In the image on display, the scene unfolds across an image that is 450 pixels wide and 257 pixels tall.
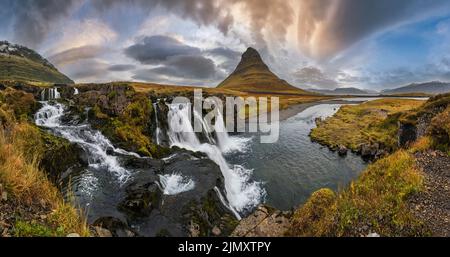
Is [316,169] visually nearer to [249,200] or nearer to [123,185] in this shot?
[249,200]

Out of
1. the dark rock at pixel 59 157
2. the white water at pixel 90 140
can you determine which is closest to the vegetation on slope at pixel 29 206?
the dark rock at pixel 59 157

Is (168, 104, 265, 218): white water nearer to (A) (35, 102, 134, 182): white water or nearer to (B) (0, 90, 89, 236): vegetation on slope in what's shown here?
(A) (35, 102, 134, 182): white water

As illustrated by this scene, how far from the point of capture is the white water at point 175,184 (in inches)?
744

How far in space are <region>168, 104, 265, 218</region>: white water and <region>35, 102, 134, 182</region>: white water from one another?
9.39 m

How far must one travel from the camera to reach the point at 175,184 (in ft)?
65.5

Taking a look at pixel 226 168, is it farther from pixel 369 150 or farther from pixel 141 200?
pixel 369 150

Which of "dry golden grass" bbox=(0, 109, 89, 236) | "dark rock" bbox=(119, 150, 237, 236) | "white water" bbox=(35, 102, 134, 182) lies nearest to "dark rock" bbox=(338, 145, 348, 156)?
"dark rock" bbox=(119, 150, 237, 236)

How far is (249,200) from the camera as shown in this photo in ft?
73.9

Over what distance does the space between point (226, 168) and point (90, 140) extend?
1476 centimetres

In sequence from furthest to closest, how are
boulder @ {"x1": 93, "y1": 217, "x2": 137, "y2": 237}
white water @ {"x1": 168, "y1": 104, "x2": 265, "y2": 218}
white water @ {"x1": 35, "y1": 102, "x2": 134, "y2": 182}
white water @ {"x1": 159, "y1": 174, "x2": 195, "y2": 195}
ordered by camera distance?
white water @ {"x1": 168, "y1": 104, "x2": 265, "y2": 218}, white water @ {"x1": 35, "y1": 102, "x2": 134, "y2": 182}, white water @ {"x1": 159, "y1": 174, "x2": 195, "y2": 195}, boulder @ {"x1": 93, "y1": 217, "x2": 137, "y2": 237}

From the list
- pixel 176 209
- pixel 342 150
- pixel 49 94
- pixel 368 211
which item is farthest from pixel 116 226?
pixel 49 94

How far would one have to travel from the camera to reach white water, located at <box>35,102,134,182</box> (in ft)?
71.1
